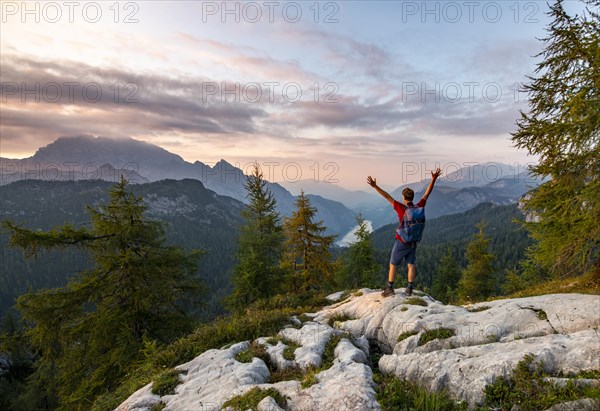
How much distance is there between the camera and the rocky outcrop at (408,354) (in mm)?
5809

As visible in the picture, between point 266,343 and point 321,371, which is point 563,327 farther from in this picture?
point 266,343

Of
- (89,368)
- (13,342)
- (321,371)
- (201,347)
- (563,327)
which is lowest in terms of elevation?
(89,368)

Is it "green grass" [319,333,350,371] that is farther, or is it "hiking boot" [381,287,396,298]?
"hiking boot" [381,287,396,298]

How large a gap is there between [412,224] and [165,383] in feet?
28.7

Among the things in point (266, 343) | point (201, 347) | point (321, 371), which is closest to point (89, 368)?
point (201, 347)

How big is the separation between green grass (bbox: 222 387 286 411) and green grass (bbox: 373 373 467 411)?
2030 mm

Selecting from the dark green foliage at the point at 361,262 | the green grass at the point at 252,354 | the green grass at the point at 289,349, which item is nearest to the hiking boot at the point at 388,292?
the green grass at the point at 289,349

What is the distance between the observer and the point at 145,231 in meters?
15.3

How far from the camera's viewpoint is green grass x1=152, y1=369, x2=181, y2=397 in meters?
7.36

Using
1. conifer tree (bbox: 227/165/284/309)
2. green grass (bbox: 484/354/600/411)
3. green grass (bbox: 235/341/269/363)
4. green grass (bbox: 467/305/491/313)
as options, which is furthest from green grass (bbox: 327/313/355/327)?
conifer tree (bbox: 227/165/284/309)

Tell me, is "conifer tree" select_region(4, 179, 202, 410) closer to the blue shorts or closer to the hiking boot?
the hiking boot

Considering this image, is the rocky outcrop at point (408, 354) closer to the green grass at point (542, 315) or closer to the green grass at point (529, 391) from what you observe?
the green grass at point (542, 315)

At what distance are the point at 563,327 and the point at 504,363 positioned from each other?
129 inches

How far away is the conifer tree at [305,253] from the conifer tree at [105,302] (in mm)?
11042
